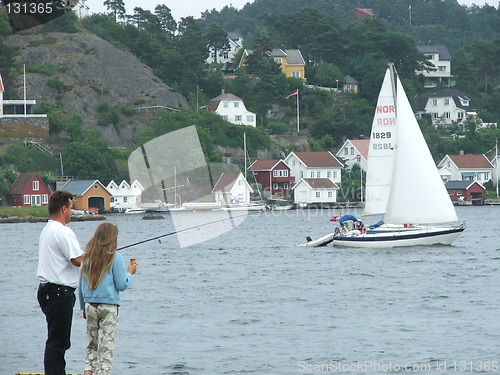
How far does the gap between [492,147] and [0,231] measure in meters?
57.6

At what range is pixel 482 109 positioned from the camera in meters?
111

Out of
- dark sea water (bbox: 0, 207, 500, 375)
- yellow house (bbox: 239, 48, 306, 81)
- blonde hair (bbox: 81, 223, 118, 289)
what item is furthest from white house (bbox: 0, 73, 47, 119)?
blonde hair (bbox: 81, 223, 118, 289)

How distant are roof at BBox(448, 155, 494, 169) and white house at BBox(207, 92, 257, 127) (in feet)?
64.3

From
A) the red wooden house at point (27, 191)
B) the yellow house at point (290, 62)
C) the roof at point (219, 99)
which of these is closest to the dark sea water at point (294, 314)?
the red wooden house at point (27, 191)

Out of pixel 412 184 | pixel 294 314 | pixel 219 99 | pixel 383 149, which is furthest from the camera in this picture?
pixel 219 99

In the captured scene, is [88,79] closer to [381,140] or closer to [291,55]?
[291,55]

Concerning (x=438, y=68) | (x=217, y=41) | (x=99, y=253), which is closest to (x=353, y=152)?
(x=217, y=41)

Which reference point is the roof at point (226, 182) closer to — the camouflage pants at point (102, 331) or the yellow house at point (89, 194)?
the yellow house at point (89, 194)

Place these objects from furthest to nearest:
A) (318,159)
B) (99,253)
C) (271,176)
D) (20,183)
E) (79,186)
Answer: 1. (318,159)
2. (271,176)
3. (79,186)
4. (20,183)
5. (99,253)

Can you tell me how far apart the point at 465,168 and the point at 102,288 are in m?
85.3

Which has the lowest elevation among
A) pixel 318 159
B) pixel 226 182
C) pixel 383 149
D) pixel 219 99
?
pixel 226 182

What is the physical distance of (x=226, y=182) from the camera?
272 ft

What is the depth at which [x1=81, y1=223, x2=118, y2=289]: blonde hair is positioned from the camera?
901 centimetres

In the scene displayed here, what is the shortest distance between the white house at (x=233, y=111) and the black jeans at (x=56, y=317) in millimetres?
86179
